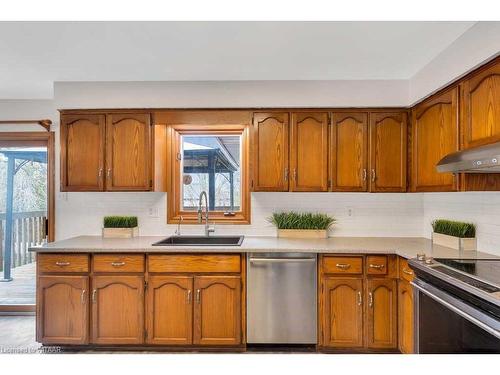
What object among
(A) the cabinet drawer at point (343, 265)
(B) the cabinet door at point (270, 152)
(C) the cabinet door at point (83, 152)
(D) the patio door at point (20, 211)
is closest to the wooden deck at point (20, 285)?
(D) the patio door at point (20, 211)

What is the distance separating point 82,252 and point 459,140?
2.91m

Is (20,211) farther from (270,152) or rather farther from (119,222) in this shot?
(270,152)

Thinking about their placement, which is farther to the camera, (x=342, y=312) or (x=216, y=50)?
(x=342, y=312)

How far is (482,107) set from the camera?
1.93 m

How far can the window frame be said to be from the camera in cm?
330

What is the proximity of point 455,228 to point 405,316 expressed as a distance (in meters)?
0.80

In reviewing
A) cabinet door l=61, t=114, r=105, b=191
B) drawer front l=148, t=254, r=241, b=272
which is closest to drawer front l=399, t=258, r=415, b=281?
drawer front l=148, t=254, r=241, b=272

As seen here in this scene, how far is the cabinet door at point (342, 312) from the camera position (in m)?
2.54

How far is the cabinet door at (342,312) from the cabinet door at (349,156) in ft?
2.77

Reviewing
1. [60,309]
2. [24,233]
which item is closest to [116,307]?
[60,309]

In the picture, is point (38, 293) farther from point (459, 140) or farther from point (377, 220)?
point (459, 140)

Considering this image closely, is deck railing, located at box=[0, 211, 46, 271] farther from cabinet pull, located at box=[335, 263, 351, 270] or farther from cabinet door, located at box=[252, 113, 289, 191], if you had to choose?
cabinet pull, located at box=[335, 263, 351, 270]

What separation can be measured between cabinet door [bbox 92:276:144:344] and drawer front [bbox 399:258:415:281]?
6.61 feet
